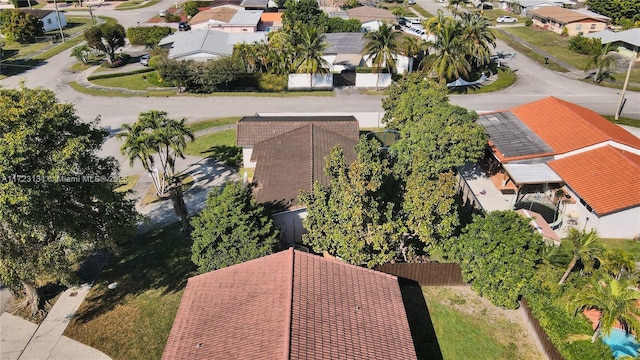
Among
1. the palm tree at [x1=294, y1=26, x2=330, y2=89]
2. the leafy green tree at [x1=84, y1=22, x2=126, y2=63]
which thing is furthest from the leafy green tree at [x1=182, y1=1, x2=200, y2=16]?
the palm tree at [x1=294, y1=26, x2=330, y2=89]

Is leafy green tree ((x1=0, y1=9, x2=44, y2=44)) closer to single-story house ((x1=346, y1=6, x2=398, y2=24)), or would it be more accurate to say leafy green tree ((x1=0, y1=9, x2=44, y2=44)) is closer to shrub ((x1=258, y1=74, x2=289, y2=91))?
shrub ((x1=258, y1=74, x2=289, y2=91))

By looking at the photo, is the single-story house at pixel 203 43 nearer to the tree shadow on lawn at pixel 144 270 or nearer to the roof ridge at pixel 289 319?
the tree shadow on lawn at pixel 144 270

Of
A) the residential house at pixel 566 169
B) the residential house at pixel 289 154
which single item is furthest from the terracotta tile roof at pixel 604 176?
the residential house at pixel 289 154

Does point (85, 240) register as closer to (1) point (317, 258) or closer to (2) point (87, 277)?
(2) point (87, 277)

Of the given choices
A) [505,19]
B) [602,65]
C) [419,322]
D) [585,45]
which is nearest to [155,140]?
[419,322]

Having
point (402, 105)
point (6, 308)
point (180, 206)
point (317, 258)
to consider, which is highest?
point (402, 105)

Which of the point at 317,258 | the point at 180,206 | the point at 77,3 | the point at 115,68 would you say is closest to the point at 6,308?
the point at 180,206
